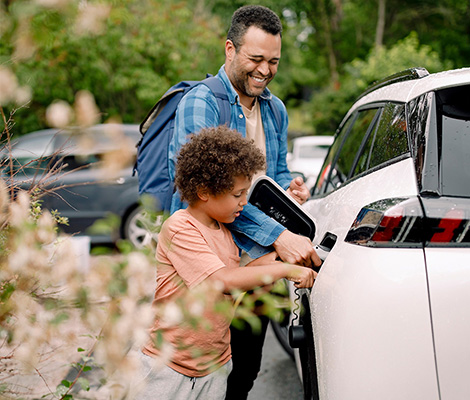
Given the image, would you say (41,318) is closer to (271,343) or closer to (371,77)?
(271,343)

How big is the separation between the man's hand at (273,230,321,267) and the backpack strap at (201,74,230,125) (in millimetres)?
698

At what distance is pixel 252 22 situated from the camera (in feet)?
8.65

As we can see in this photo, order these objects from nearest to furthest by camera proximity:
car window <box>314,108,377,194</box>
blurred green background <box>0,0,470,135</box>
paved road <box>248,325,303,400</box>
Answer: blurred green background <box>0,0,470,135</box> → car window <box>314,108,377,194</box> → paved road <box>248,325,303,400</box>

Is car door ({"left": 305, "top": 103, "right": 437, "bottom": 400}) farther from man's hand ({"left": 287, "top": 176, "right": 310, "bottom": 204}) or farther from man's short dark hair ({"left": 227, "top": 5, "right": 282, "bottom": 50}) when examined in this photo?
man's short dark hair ({"left": 227, "top": 5, "right": 282, "bottom": 50})

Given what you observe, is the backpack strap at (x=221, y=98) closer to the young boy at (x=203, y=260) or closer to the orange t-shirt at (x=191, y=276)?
the young boy at (x=203, y=260)

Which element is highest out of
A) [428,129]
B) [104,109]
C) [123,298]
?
[428,129]

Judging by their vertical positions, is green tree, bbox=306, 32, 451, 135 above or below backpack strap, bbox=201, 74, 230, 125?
below

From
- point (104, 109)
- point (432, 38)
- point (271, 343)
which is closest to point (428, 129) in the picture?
point (271, 343)

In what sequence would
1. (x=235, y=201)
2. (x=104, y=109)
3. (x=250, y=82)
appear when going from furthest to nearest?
(x=104, y=109)
(x=250, y=82)
(x=235, y=201)

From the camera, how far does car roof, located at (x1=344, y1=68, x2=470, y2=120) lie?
186 cm

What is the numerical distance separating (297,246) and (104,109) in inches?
511

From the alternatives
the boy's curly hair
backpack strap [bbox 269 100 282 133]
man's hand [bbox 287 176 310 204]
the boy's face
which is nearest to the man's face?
backpack strap [bbox 269 100 282 133]

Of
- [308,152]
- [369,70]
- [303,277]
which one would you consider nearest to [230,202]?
[303,277]

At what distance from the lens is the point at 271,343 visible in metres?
4.40
